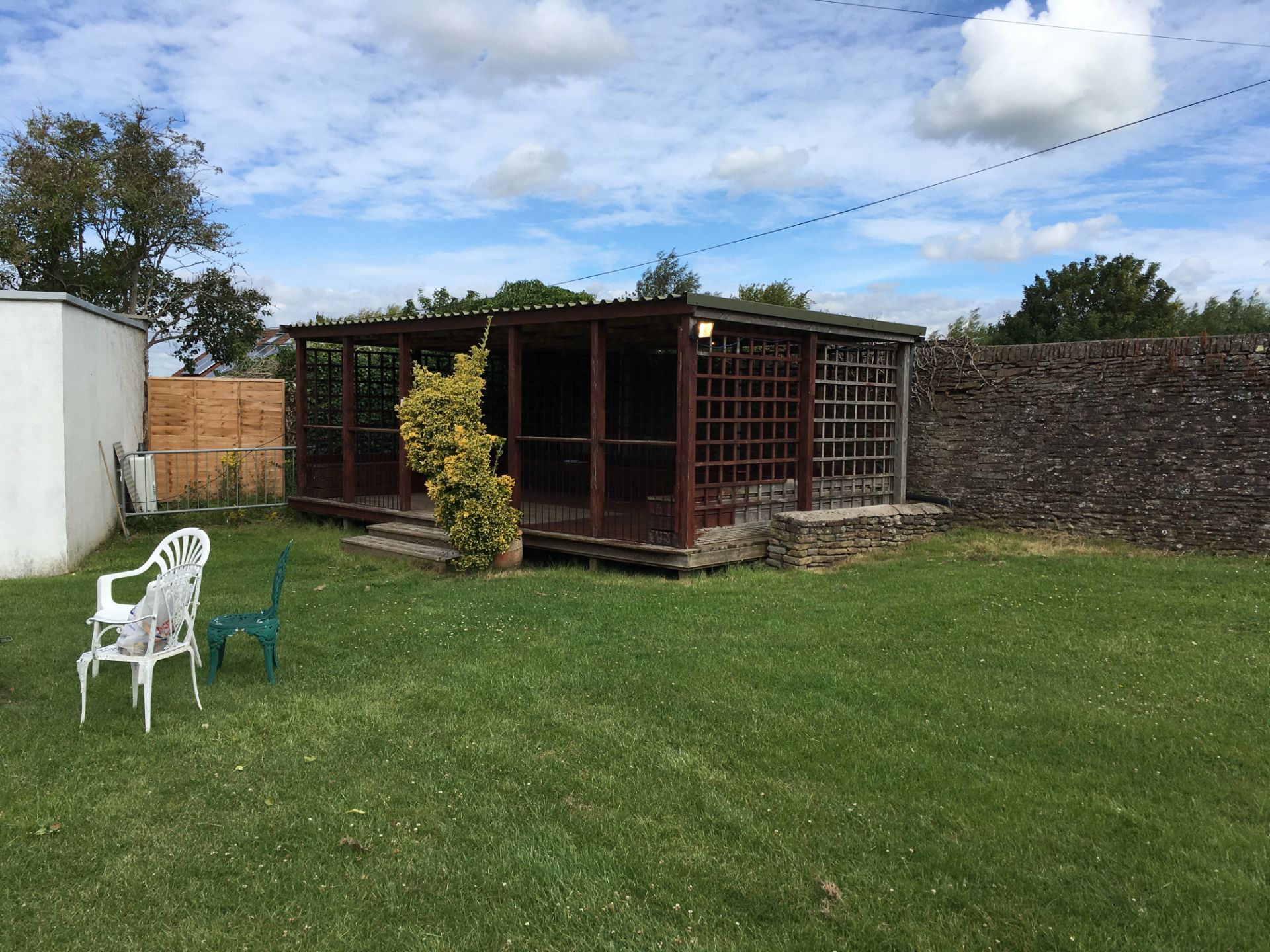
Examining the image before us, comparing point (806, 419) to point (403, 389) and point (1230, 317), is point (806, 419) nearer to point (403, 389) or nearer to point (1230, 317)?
point (403, 389)

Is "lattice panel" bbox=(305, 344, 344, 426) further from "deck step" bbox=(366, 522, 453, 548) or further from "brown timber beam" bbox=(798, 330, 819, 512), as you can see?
"brown timber beam" bbox=(798, 330, 819, 512)

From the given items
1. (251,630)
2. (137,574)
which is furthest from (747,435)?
(137,574)

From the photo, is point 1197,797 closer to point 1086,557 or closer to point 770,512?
point 1086,557

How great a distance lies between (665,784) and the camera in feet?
12.8

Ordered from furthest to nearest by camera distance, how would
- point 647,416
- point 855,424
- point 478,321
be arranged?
point 647,416 < point 855,424 < point 478,321

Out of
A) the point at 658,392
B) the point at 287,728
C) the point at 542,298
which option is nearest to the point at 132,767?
the point at 287,728

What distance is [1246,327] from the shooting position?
2841cm

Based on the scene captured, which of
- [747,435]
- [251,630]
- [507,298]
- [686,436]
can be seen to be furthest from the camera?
[507,298]

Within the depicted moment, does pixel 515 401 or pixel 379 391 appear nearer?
pixel 515 401

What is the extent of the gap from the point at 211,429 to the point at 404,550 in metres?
5.77

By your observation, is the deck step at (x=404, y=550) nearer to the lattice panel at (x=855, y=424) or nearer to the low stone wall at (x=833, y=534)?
the low stone wall at (x=833, y=534)

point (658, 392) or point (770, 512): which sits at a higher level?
point (658, 392)

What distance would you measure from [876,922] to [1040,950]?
51 centimetres

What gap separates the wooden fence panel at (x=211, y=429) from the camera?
1301 centimetres
